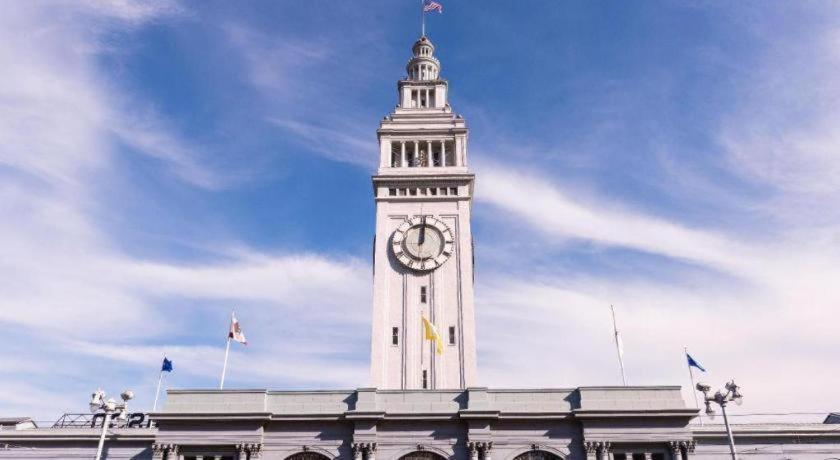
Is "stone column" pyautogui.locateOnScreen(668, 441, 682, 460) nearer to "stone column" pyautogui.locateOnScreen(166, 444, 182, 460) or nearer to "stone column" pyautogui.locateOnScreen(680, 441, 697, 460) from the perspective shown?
"stone column" pyautogui.locateOnScreen(680, 441, 697, 460)

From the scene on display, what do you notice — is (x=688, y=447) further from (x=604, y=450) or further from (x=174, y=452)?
(x=174, y=452)

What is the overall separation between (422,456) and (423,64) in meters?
41.9

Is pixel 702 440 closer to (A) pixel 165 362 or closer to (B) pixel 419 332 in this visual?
(B) pixel 419 332

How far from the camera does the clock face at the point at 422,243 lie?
56.7 m

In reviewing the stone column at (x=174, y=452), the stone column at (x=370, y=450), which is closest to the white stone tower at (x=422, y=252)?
the stone column at (x=370, y=450)

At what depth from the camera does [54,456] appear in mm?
47219

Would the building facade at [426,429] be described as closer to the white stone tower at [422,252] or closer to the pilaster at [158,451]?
the pilaster at [158,451]

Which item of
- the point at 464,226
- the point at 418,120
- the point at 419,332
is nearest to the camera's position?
the point at 419,332

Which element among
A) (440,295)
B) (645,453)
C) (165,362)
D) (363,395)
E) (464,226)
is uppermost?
(464,226)

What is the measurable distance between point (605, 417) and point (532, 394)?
4.94m

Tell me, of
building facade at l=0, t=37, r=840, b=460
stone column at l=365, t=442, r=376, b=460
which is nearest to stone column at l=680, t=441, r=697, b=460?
building facade at l=0, t=37, r=840, b=460

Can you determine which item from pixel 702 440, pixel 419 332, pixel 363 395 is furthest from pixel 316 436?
pixel 702 440

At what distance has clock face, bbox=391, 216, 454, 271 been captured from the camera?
56.7m

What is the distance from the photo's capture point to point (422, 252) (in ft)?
187
